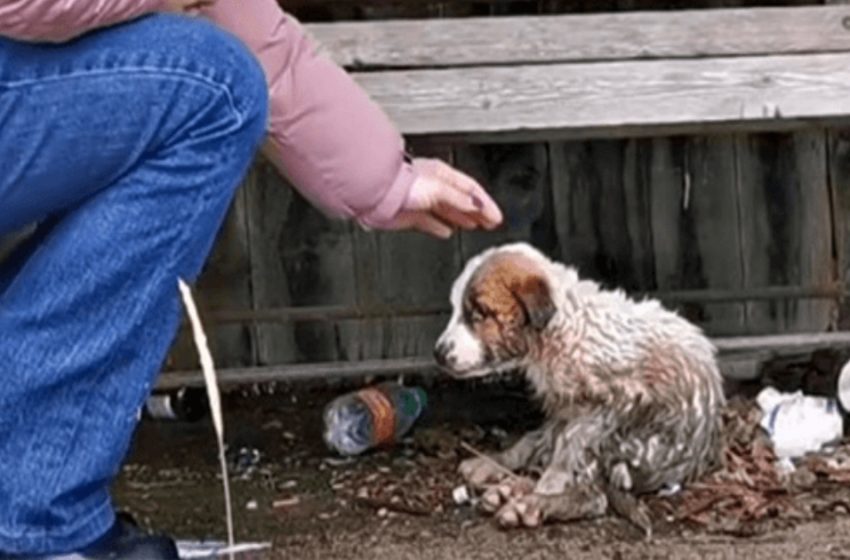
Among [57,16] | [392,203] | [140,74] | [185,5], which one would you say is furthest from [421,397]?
[57,16]

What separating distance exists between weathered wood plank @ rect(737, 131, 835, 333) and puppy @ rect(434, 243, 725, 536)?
2.70ft

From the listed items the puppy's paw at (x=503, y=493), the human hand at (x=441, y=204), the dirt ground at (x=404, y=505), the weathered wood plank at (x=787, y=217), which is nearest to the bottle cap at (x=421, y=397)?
the dirt ground at (x=404, y=505)

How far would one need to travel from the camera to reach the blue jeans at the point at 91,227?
1.80 metres

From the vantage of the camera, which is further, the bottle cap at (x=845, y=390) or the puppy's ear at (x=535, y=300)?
the bottle cap at (x=845, y=390)

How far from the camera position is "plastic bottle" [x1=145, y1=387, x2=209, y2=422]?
133 inches

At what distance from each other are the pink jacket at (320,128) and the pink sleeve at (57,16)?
34 cm

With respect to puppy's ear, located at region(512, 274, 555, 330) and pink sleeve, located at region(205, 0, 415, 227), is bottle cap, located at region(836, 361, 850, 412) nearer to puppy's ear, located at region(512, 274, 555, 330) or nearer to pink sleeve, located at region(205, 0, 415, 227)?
puppy's ear, located at region(512, 274, 555, 330)

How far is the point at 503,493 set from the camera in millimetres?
2756

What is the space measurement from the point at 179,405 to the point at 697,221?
134 centimetres

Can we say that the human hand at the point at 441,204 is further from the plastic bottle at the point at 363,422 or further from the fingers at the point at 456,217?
the plastic bottle at the point at 363,422

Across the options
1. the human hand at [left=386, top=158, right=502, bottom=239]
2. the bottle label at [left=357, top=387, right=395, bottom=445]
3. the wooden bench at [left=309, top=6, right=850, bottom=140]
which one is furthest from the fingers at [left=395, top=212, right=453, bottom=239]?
the bottle label at [left=357, top=387, right=395, bottom=445]

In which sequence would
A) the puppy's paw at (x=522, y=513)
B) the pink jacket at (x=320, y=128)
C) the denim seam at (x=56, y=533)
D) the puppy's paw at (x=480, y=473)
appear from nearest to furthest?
the denim seam at (x=56, y=533) → the pink jacket at (x=320, y=128) → the puppy's paw at (x=522, y=513) → the puppy's paw at (x=480, y=473)

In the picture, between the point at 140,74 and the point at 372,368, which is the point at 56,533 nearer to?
the point at 140,74

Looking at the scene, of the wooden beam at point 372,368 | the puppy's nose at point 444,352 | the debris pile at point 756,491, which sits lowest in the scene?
the debris pile at point 756,491
